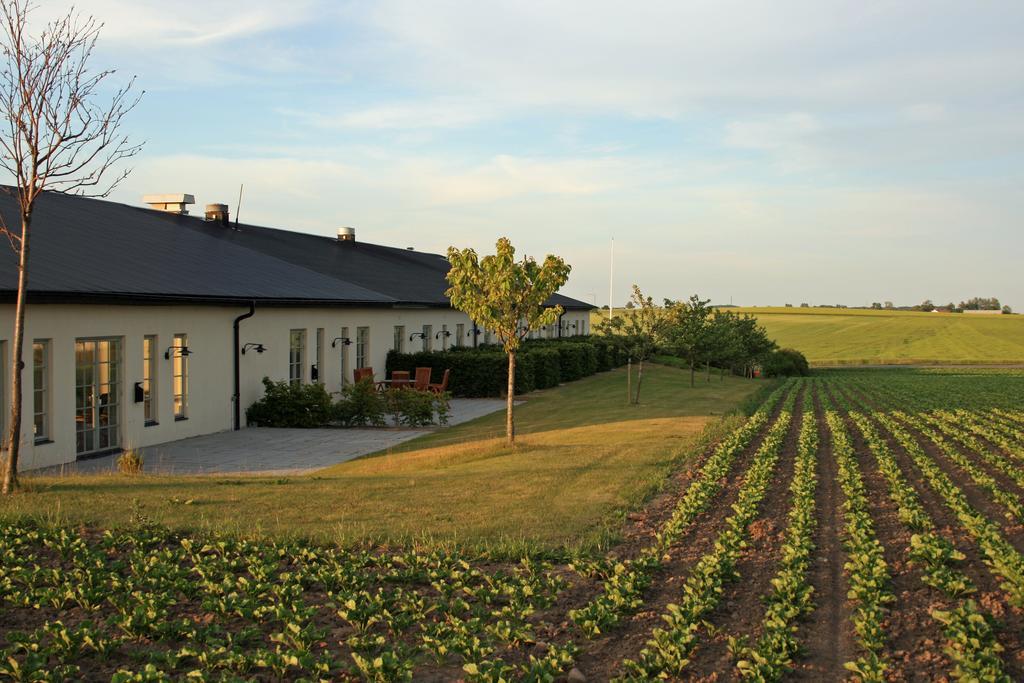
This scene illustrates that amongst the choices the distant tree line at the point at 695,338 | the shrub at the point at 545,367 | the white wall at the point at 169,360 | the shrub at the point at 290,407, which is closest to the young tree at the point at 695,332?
the distant tree line at the point at 695,338

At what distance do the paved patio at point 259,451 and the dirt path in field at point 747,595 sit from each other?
767 cm

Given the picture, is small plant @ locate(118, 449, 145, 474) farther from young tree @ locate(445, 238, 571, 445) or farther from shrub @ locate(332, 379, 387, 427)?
shrub @ locate(332, 379, 387, 427)

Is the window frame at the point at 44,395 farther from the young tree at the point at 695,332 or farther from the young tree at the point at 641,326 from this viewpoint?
the young tree at the point at 695,332

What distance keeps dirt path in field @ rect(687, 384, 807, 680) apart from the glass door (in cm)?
1090

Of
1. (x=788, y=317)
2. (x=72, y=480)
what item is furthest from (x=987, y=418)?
(x=788, y=317)

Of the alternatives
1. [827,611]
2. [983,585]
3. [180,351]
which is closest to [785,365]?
[180,351]

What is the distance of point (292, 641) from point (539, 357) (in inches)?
966

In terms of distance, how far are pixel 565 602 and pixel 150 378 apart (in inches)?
480

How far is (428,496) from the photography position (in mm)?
11234

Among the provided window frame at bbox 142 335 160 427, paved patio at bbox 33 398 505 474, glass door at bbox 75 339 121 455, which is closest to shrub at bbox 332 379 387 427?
paved patio at bbox 33 398 505 474

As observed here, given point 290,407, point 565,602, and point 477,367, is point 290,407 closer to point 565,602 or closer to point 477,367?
point 477,367

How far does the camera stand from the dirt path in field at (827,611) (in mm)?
6000

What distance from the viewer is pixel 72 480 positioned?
12016 mm

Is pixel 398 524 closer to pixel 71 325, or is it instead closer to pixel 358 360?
pixel 71 325
